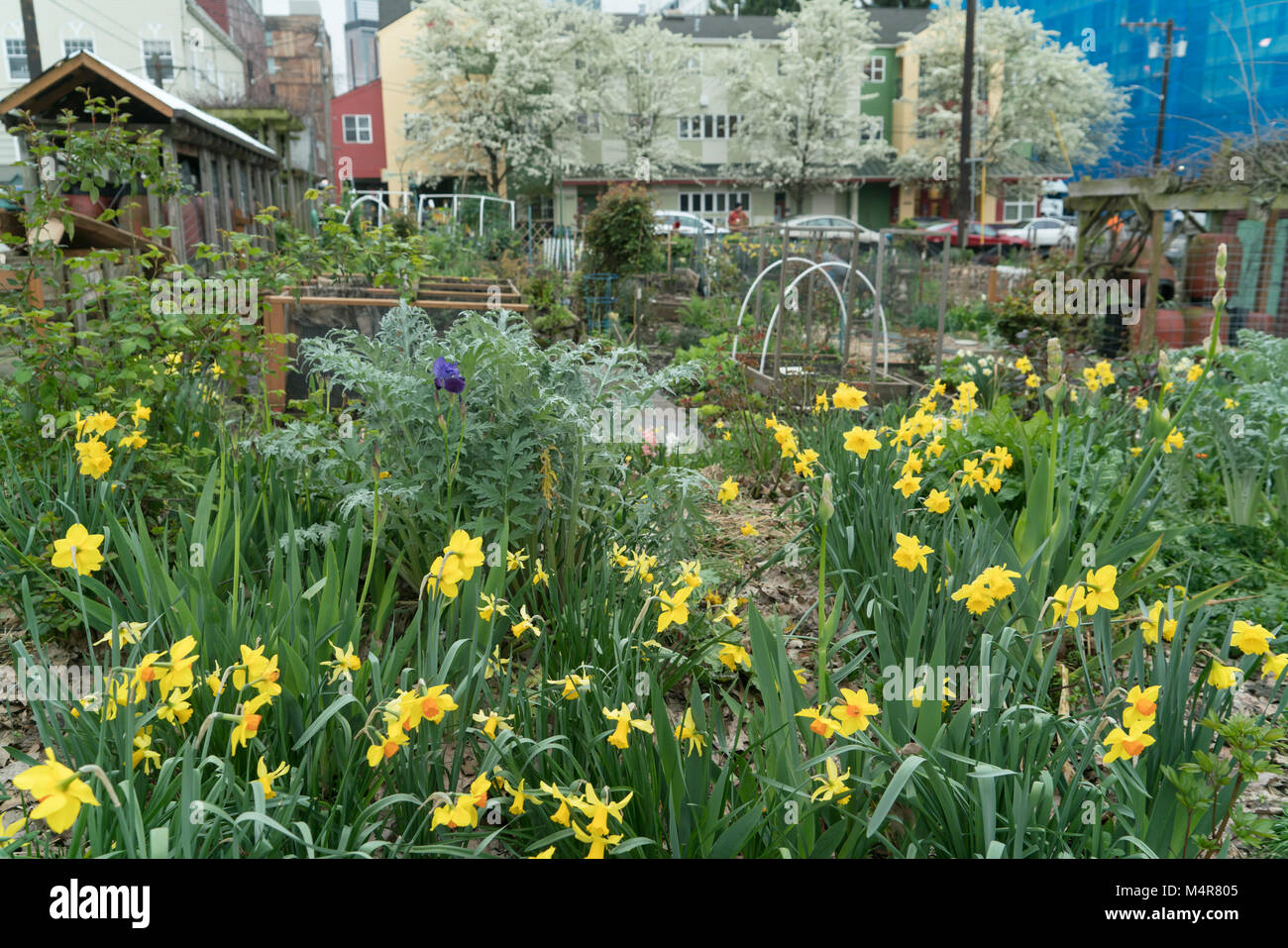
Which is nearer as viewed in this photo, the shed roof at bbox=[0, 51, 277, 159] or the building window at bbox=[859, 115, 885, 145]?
the shed roof at bbox=[0, 51, 277, 159]

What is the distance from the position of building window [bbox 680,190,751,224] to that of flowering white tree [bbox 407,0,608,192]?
7.58 m

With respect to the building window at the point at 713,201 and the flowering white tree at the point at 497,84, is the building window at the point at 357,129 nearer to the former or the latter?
the flowering white tree at the point at 497,84

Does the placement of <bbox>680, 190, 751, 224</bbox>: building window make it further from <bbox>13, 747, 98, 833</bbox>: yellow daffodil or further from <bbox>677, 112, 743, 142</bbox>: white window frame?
<bbox>13, 747, 98, 833</bbox>: yellow daffodil

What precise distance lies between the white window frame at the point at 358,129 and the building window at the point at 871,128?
58.8ft

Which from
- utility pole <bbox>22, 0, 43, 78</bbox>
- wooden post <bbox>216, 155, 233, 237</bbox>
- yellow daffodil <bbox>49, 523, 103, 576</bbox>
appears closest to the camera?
yellow daffodil <bbox>49, 523, 103, 576</bbox>

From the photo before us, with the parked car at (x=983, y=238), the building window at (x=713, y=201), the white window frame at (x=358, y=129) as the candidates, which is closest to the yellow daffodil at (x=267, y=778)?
the parked car at (x=983, y=238)

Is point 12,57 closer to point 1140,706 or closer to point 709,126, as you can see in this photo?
point 709,126

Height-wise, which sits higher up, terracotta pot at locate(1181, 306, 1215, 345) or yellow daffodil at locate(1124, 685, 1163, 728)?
terracotta pot at locate(1181, 306, 1215, 345)

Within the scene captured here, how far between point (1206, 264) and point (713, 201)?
31.9 metres

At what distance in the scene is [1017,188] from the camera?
39.5m

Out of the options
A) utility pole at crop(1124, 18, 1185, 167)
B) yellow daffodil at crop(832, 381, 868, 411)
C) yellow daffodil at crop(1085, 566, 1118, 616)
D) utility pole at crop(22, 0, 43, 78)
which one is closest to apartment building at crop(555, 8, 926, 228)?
utility pole at crop(1124, 18, 1185, 167)

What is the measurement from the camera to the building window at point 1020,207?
131ft

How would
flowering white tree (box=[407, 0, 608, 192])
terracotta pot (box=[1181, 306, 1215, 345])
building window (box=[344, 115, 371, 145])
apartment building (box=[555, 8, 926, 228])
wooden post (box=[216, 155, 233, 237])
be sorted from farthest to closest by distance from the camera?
apartment building (box=[555, 8, 926, 228]) → building window (box=[344, 115, 371, 145]) → flowering white tree (box=[407, 0, 608, 192]) → wooden post (box=[216, 155, 233, 237]) → terracotta pot (box=[1181, 306, 1215, 345])

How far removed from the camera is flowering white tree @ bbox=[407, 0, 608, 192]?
31594mm
